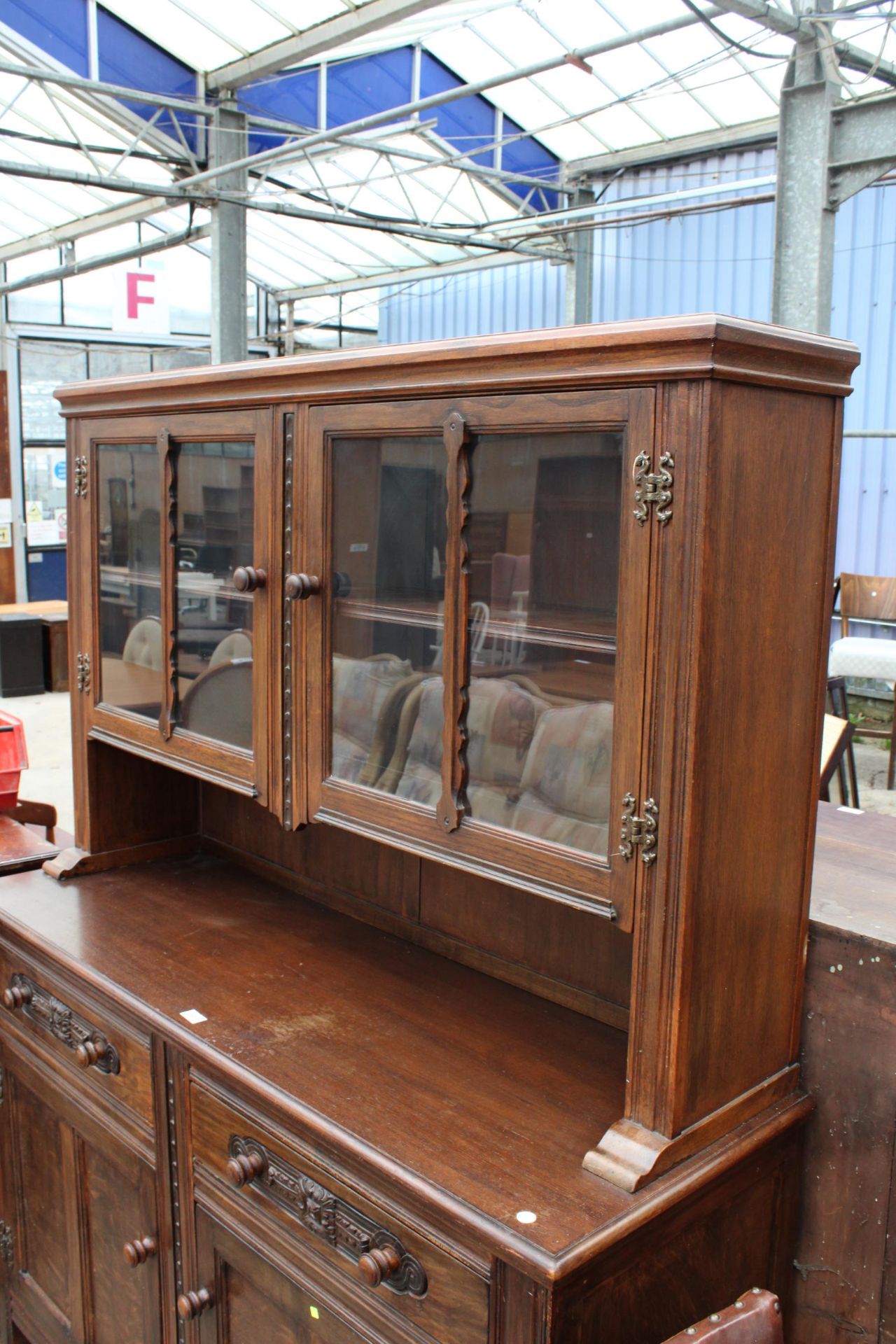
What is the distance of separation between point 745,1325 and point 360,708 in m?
0.92

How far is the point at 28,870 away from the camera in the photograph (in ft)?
8.47

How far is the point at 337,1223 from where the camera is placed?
1.51 metres

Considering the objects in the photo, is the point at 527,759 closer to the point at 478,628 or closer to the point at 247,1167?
the point at 478,628

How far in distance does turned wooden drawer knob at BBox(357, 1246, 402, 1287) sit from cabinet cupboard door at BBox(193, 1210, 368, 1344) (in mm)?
144

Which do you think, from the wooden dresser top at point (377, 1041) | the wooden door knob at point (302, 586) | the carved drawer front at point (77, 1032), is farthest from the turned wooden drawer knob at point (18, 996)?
the wooden door knob at point (302, 586)

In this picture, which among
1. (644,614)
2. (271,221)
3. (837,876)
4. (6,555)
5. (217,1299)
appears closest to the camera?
(644,614)

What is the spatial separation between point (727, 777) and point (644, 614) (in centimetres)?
21

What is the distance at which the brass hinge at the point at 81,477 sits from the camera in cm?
224

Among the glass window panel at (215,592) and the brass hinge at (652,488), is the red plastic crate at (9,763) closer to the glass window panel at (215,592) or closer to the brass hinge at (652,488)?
the glass window panel at (215,592)

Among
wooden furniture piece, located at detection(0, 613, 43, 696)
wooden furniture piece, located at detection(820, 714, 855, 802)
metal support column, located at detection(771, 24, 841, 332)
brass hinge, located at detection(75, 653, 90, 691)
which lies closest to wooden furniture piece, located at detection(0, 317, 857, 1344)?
brass hinge, located at detection(75, 653, 90, 691)

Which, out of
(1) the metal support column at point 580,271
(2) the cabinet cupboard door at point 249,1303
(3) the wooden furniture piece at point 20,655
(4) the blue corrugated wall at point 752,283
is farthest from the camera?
(1) the metal support column at point 580,271

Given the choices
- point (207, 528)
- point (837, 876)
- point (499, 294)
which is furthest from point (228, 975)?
point (499, 294)

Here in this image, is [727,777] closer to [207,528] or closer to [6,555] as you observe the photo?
[207,528]

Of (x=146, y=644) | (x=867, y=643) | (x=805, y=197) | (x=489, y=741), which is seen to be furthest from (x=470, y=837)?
(x=867, y=643)
